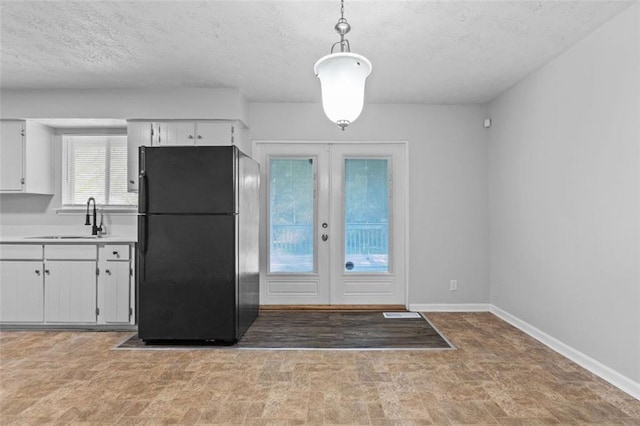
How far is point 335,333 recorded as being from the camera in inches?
140

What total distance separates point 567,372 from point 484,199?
2.25m

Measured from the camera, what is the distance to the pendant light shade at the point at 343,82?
5.92 ft

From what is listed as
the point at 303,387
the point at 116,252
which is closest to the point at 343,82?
the point at 303,387

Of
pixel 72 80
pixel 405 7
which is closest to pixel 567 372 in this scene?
pixel 405 7

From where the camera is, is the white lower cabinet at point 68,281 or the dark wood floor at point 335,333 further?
the white lower cabinet at point 68,281

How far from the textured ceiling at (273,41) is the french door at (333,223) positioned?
87 cm

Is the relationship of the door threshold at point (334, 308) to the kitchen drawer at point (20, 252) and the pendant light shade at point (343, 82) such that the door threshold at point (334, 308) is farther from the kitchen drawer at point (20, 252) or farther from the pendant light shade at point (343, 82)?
the pendant light shade at point (343, 82)

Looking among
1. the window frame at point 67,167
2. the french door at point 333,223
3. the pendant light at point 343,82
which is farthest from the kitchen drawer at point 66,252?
the pendant light at point 343,82

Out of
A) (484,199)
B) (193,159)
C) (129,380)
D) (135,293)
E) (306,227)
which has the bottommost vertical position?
(129,380)

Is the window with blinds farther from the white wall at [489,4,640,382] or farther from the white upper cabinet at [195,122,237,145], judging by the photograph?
the white wall at [489,4,640,382]

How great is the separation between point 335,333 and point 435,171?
226 cm

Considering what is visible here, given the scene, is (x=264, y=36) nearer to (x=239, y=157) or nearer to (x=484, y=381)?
(x=239, y=157)

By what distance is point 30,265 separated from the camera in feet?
12.0

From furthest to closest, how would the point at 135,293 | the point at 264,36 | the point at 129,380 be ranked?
the point at 135,293
the point at 264,36
the point at 129,380
